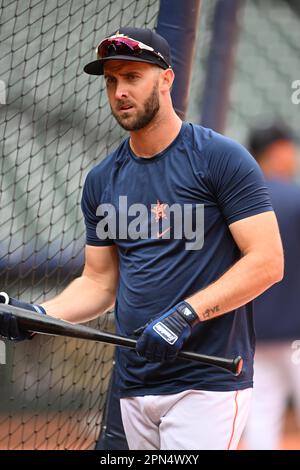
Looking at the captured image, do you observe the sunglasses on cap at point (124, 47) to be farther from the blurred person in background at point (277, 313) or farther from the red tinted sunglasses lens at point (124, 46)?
the blurred person in background at point (277, 313)

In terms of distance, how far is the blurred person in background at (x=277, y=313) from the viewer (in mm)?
4805

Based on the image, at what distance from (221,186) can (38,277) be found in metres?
2.67

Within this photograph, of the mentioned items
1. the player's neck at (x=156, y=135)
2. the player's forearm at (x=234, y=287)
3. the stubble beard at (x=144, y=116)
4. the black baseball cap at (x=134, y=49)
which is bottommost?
the player's forearm at (x=234, y=287)

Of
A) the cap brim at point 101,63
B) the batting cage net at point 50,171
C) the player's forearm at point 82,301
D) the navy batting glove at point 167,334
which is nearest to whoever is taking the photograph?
the navy batting glove at point 167,334

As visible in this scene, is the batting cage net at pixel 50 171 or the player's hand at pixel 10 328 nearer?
the player's hand at pixel 10 328

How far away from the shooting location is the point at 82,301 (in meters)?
3.59

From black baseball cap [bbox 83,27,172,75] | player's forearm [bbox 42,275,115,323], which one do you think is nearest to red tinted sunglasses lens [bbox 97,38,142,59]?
black baseball cap [bbox 83,27,172,75]

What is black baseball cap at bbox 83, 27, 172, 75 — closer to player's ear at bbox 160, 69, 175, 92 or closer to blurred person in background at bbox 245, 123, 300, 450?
player's ear at bbox 160, 69, 175, 92

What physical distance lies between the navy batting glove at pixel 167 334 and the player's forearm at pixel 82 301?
567 millimetres

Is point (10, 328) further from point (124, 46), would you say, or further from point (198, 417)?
point (124, 46)

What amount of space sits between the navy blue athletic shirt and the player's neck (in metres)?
0.02

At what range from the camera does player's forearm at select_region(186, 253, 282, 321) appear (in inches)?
120

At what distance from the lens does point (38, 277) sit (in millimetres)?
5613

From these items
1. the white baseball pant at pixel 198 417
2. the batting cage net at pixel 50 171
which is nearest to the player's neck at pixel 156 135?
the white baseball pant at pixel 198 417
